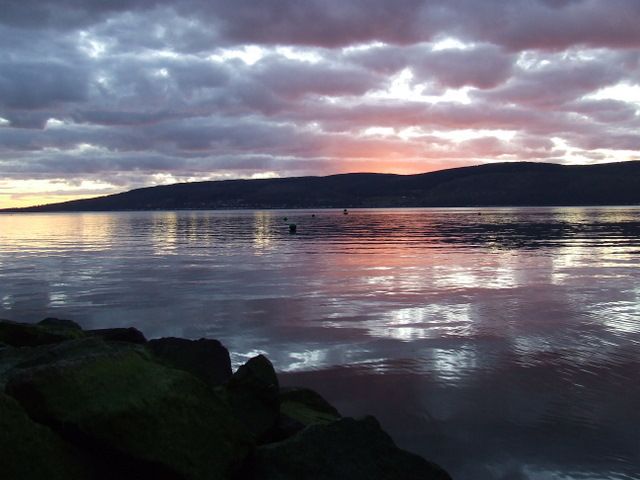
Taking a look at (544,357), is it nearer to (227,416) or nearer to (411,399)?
(411,399)

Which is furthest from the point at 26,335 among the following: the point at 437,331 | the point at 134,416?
the point at 437,331

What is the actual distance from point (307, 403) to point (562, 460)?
3.63 metres

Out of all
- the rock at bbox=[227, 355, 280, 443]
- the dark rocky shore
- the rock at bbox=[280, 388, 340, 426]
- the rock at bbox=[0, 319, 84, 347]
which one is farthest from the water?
the rock at bbox=[0, 319, 84, 347]

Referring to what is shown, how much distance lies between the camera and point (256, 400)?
7578mm

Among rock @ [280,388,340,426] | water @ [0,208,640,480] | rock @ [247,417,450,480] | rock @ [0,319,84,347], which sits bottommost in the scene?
water @ [0,208,640,480]

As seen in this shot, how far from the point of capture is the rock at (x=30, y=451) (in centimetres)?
502

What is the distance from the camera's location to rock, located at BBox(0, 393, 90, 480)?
502 centimetres

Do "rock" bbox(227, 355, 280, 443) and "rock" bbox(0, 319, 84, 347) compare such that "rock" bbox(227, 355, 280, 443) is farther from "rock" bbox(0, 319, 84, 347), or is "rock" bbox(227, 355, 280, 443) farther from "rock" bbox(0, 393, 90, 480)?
"rock" bbox(0, 319, 84, 347)

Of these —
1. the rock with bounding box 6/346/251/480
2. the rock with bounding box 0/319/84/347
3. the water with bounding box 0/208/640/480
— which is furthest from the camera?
the rock with bounding box 0/319/84/347

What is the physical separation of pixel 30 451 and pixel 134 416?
919 mm

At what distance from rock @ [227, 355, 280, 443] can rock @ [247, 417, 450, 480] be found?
943 millimetres

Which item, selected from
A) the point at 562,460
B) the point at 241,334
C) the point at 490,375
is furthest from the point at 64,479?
the point at 241,334

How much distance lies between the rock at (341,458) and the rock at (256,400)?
0.94 m

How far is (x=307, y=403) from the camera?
8.70 meters
